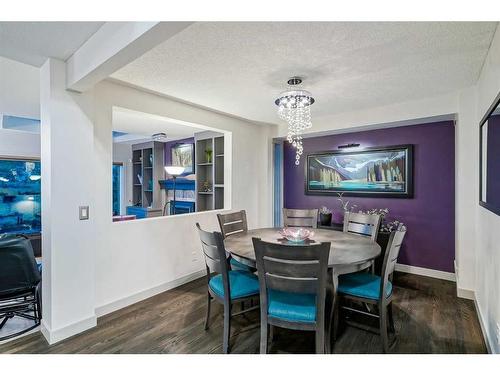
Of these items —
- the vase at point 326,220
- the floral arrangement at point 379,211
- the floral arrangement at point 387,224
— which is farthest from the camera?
the vase at point 326,220

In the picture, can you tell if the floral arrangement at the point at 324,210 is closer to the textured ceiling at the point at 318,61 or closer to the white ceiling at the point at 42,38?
the textured ceiling at the point at 318,61

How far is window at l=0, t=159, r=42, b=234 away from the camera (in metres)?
4.69

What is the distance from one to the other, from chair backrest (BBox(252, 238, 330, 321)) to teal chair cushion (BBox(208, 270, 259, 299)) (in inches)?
16.7

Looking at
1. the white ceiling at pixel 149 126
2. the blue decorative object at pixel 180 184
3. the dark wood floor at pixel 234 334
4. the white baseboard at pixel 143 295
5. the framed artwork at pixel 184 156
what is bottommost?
the dark wood floor at pixel 234 334

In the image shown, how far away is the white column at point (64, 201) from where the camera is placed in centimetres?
208

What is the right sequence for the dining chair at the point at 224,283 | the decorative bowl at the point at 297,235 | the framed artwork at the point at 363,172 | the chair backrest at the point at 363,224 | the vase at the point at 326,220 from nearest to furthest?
the dining chair at the point at 224,283, the decorative bowl at the point at 297,235, the chair backrest at the point at 363,224, the framed artwork at the point at 363,172, the vase at the point at 326,220

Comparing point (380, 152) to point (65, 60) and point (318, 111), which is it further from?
point (65, 60)

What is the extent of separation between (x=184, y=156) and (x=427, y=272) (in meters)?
4.80

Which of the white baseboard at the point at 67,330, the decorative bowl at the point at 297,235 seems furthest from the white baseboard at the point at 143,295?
the decorative bowl at the point at 297,235

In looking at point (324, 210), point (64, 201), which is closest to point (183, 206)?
point (324, 210)

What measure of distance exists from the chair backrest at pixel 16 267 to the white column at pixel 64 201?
0.85 ft

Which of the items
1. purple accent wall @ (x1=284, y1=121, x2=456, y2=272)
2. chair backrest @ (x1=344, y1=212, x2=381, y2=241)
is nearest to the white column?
chair backrest @ (x1=344, y1=212, x2=381, y2=241)
